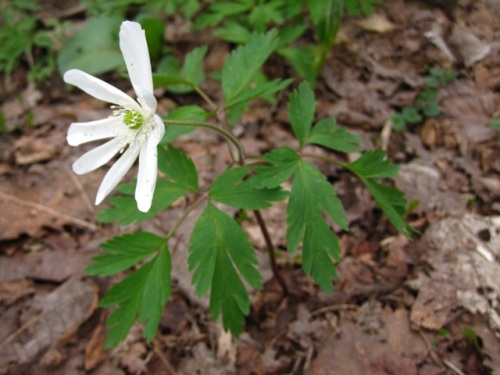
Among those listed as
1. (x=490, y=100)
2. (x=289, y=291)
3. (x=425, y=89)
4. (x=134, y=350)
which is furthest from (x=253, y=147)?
(x=490, y=100)

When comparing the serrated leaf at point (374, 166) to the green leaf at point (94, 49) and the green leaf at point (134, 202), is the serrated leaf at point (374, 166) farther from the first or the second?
the green leaf at point (94, 49)

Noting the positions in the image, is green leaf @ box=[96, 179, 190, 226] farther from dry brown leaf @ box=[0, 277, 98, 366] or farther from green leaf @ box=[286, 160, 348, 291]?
dry brown leaf @ box=[0, 277, 98, 366]

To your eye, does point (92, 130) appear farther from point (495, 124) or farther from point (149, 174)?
point (495, 124)

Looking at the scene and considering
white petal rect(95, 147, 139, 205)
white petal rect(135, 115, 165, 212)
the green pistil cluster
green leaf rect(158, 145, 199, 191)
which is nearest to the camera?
white petal rect(135, 115, 165, 212)

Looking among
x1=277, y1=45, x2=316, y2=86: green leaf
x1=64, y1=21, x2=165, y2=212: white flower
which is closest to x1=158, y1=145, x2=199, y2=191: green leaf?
x1=64, y1=21, x2=165, y2=212: white flower

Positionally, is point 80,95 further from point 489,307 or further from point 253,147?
point 489,307

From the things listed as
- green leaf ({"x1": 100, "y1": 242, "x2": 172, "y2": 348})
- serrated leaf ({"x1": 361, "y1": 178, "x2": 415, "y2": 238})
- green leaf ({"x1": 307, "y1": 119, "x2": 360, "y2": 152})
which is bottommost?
green leaf ({"x1": 100, "y1": 242, "x2": 172, "y2": 348})
